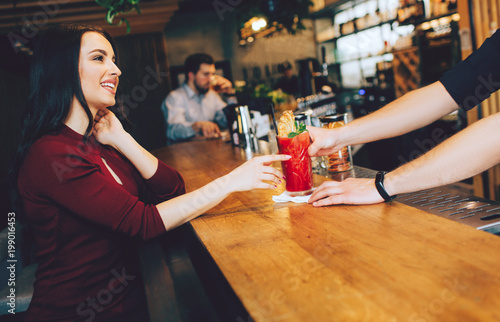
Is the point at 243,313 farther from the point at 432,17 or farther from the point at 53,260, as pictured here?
the point at 432,17

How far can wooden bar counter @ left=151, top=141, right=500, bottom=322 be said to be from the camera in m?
0.64

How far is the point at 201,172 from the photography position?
206 centimetres

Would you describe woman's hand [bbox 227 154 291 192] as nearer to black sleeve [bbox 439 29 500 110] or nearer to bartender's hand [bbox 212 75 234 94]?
black sleeve [bbox 439 29 500 110]

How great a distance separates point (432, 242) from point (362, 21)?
6.58 metres

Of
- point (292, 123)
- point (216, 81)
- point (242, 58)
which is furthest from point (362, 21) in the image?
point (292, 123)

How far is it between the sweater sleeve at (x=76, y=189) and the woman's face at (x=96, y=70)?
0.96ft

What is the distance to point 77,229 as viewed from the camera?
4.09 ft

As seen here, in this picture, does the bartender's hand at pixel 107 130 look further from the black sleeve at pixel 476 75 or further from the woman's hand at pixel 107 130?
the black sleeve at pixel 476 75

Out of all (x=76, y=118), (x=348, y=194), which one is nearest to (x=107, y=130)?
(x=76, y=118)

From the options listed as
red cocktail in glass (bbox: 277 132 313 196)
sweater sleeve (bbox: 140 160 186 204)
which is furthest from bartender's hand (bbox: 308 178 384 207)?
sweater sleeve (bbox: 140 160 186 204)

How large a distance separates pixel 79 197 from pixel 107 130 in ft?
1.73

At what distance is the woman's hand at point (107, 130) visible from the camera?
161cm

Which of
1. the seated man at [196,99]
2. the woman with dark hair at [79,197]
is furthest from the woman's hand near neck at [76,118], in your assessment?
the seated man at [196,99]

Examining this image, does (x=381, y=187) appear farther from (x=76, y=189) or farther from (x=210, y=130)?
(x=210, y=130)
